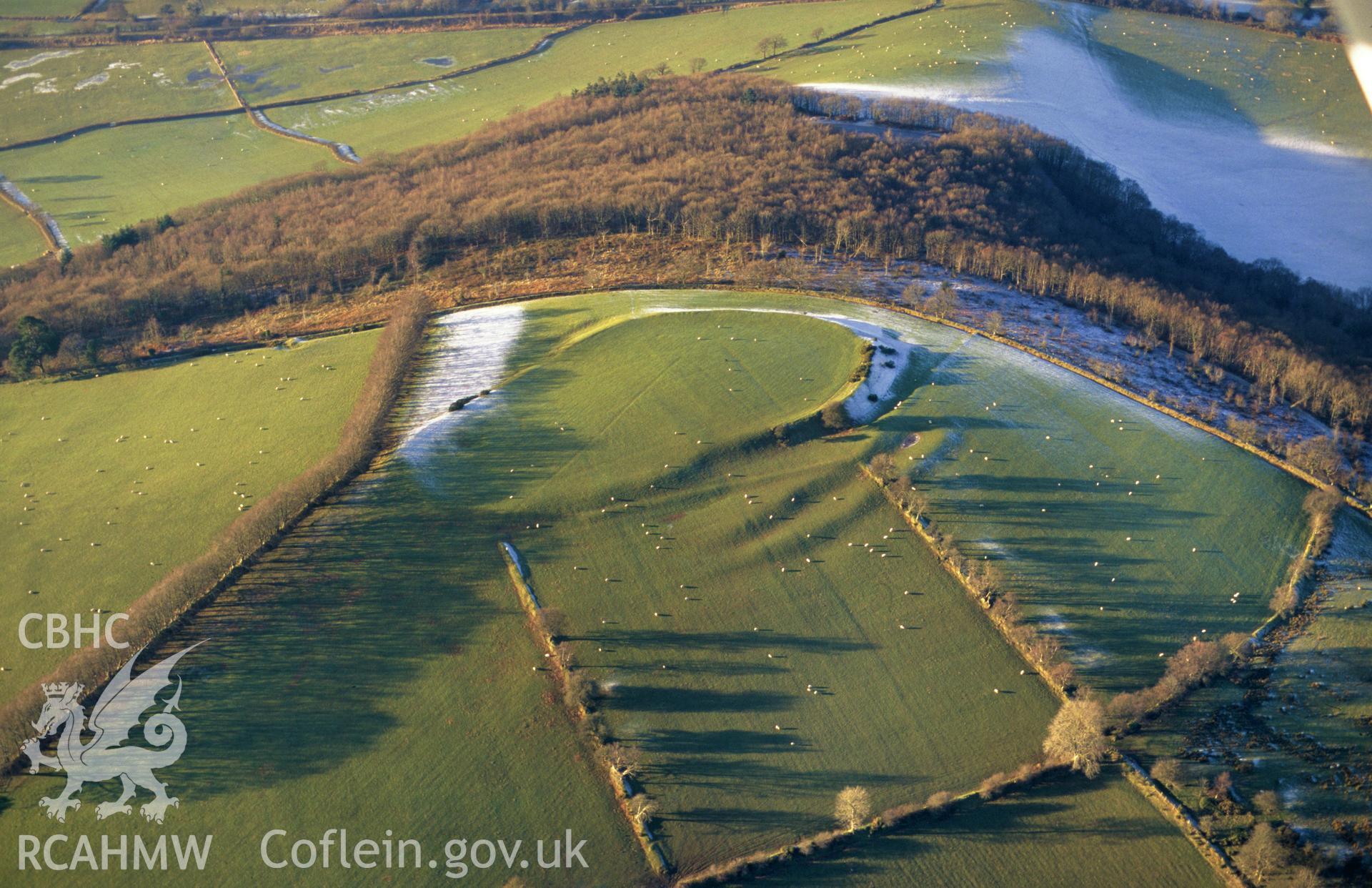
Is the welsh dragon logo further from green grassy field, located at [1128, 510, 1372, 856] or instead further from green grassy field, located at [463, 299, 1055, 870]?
green grassy field, located at [1128, 510, 1372, 856]

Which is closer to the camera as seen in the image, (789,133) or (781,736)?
(781,736)

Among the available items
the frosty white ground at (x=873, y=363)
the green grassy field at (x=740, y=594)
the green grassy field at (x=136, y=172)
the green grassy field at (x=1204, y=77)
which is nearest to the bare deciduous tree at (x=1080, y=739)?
the green grassy field at (x=740, y=594)

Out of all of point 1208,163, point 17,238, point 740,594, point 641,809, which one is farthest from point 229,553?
point 1208,163

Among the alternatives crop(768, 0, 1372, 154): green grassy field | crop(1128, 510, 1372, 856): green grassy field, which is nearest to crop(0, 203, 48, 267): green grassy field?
crop(768, 0, 1372, 154): green grassy field

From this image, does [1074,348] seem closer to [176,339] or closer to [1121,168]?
[1121,168]

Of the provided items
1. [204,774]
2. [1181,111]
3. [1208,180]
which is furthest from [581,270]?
[1181,111]

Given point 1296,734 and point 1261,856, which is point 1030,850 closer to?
point 1261,856
